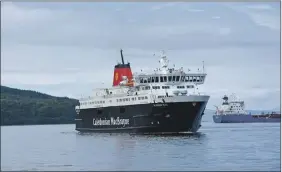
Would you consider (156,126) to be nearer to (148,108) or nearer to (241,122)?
(148,108)

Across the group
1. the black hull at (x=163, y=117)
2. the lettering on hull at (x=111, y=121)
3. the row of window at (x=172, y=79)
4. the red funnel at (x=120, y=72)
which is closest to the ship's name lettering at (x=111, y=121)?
the lettering on hull at (x=111, y=121)

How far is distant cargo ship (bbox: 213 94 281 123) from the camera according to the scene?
125m

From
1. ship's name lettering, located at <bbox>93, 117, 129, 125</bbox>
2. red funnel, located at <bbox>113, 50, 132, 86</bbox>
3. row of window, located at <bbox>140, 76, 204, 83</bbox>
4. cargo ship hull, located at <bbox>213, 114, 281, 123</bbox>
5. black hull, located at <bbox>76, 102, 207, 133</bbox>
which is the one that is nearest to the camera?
black hull, located at <bbox>76, 102, 207, 133</bbox>

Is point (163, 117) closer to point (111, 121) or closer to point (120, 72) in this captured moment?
point (111, 121)

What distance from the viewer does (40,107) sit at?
358ft

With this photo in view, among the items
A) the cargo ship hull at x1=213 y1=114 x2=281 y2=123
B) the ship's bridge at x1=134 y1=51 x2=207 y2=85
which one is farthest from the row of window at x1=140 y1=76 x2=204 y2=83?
the cargo ship hull at x1=213 y1=114 x2=281 y2=123

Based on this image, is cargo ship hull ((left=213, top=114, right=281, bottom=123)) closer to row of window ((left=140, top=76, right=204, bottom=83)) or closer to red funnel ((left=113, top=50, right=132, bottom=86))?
red funnel ((left=113, top=50, right=132, bottom=86))

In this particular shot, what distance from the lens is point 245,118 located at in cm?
12512

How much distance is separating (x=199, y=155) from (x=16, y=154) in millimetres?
10375

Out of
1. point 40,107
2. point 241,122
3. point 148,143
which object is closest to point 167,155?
point 148,143

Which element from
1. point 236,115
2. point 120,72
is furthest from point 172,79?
point 236,115

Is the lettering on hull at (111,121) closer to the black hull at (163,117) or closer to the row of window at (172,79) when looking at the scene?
the black hull at (163,117)

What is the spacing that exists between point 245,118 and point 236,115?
1.90 m

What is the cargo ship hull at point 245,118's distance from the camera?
125044 millimetres
